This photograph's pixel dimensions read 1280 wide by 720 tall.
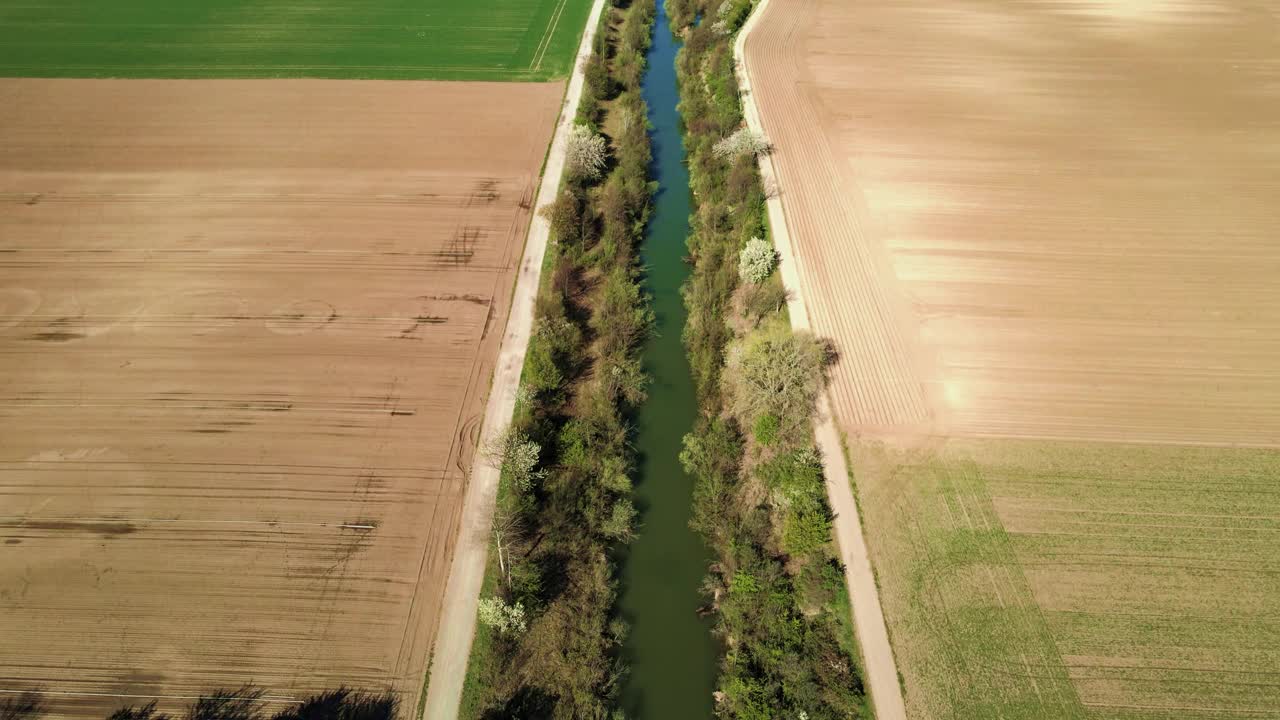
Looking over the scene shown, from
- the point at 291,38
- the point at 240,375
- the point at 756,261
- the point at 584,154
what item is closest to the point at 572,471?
the point at 756,261

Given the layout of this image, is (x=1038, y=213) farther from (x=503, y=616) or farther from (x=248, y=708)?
(x=248, y=708)

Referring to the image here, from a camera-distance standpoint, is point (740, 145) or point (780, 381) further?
point (740, 145)

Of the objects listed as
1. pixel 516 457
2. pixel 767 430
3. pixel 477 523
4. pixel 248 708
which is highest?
pixel 767 430

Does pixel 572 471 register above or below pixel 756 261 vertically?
below

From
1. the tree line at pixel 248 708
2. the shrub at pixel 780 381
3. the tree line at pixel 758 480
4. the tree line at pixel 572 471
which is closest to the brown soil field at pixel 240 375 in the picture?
the tree line at pixel 248 708

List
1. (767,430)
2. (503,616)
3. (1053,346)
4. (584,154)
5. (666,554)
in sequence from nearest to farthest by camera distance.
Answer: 1. (503,616)
2. (666,554)
3. (767,430)
4. (1053,346)
5. (584,154)

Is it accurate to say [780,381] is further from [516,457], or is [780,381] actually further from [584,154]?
[584,154]

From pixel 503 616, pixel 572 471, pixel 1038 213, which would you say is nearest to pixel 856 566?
pixel 572 471

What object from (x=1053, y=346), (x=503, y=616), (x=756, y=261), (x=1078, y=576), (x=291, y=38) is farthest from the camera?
(x=291, y=38)
